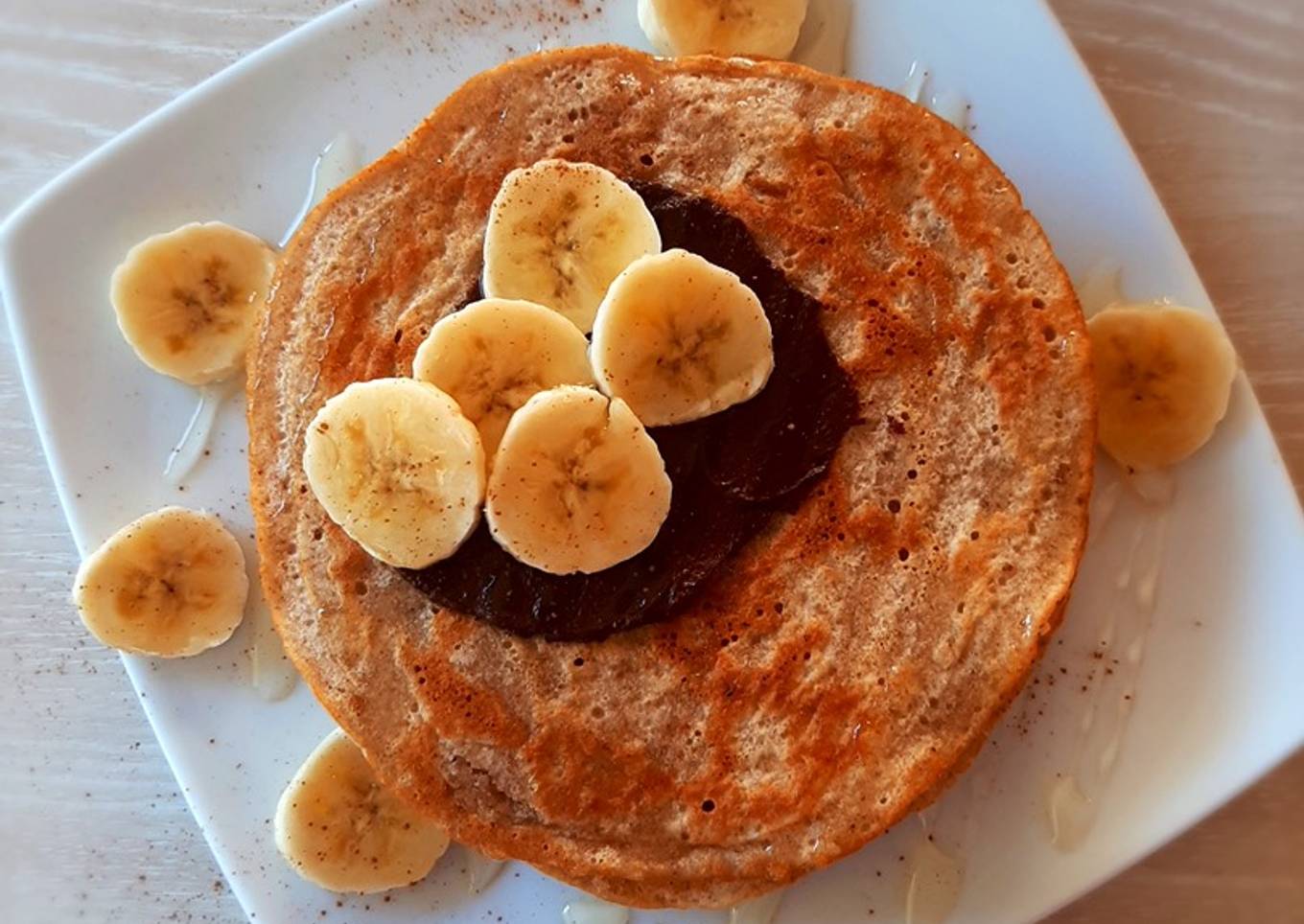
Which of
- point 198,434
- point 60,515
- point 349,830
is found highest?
point 198,434

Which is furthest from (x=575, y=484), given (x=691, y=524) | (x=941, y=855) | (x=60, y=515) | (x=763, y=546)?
(x=60, y=515)

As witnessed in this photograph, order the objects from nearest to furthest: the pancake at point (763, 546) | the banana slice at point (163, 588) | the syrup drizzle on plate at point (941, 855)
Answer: the pancake at point (763, 546) → the syrup drizzle on plate at point (941, 855) → the banana slice at point (163, 588)

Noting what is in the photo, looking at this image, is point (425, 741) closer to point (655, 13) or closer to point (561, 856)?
point (561, 856)

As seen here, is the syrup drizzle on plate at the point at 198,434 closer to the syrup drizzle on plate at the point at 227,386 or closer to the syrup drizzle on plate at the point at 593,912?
the syrup drizzle on plate at the point at 227,386

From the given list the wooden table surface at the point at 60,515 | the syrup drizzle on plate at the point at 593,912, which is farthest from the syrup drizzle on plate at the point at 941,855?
the wooden table surface at the point at 60,515

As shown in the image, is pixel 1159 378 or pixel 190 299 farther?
pixel 190 299

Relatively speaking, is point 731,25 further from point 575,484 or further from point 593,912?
point 593,912

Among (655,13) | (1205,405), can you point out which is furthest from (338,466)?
(1205,405)
